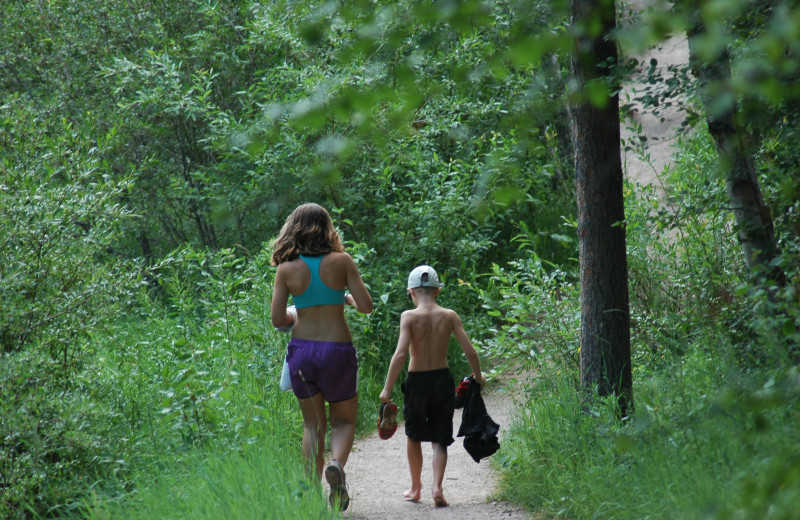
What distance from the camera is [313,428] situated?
506 cm

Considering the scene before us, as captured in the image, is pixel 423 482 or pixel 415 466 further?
pixel 423 482

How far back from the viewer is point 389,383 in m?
5.47

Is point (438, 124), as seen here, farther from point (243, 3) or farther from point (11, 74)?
point (11, 74)

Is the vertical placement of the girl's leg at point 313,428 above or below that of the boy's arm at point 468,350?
below

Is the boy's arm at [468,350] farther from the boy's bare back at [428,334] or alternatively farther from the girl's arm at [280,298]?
the girl's arm at [280,298]

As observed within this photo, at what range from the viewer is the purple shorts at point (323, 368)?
4902 mm

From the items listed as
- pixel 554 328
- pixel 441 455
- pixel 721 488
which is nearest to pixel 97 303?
pixel 441 455

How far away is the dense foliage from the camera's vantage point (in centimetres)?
240

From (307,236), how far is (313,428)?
1255 millimetres

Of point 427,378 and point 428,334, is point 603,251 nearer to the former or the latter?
point 428,334

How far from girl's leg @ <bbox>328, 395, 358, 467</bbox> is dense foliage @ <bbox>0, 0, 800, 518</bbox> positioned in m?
0.33

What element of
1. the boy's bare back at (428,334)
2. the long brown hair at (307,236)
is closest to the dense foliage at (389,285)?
the long brown hair at (307,236)

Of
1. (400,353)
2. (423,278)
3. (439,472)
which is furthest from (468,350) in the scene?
(439,472)

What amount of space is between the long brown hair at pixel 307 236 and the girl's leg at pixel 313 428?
36.5 inches
